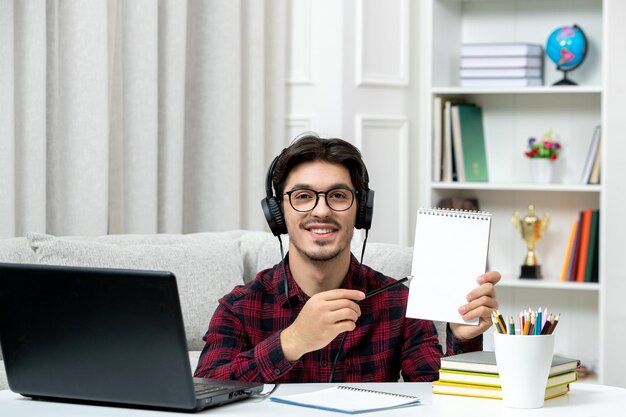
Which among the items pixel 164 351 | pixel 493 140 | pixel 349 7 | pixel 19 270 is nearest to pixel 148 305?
pixel 164 351

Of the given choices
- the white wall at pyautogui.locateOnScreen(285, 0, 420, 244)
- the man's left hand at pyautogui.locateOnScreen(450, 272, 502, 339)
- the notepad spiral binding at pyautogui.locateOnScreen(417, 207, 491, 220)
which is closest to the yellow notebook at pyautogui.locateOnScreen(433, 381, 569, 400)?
the man's left hand at pyautogui.locateOnScreen(450, 272, 502, 339)

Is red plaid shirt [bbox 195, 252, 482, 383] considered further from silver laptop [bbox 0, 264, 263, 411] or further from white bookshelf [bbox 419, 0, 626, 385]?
white bookshelf [bbox 419, 0, 626, 385]

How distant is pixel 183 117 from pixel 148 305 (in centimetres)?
194

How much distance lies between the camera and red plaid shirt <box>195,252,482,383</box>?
1775mm

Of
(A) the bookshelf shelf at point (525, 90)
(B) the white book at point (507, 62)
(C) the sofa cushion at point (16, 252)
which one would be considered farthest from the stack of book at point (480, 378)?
(B) the white book at point (507, 62)

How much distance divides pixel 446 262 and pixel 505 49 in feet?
7.89

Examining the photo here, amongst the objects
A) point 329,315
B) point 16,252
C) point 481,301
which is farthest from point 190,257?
point 481,301

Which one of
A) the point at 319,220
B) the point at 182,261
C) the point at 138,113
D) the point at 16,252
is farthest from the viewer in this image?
the point at 138,113

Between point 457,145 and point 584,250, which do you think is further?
point 457,145

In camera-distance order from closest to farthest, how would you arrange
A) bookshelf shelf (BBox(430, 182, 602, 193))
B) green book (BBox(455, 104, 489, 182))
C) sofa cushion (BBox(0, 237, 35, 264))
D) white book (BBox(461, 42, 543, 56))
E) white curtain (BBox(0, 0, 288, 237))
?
1. sofa cushion (BBox(0, 237, 35, 264))
2. white curtain (BBox(0, 0, 288, 237))
3. bookshelf shelf (BBox(430, 182, 602, 193))
4. white book (BBox(461, 42, 543, 56))
5. green book (BBox(455, 104, 489, 182))

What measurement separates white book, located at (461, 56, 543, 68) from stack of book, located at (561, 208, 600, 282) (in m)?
0.60

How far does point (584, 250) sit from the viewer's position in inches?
143

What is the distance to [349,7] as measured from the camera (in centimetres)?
357

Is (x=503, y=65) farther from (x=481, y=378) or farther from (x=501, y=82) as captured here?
(x=481, y=378)
